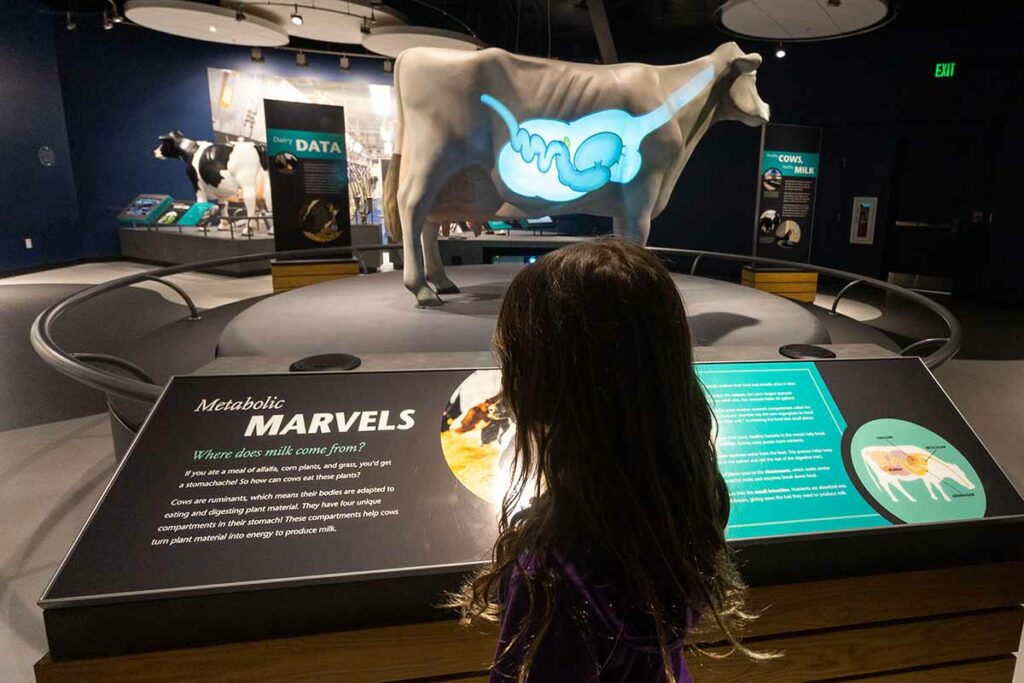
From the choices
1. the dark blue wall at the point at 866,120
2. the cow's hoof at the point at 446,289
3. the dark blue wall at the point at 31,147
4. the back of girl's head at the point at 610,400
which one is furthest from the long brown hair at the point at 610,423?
the dark blue wall at the point at 31,147

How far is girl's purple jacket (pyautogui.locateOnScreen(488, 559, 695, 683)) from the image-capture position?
748mm

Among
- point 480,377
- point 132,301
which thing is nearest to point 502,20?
point 132,301

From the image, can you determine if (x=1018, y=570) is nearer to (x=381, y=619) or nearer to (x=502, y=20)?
(x=381, y=619)

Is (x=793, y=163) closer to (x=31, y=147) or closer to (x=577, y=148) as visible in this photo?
(x=577, y=148)

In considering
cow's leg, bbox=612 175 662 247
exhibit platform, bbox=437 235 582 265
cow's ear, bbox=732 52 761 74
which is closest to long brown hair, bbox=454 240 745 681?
cow's leg, bbox=612 175 662 247

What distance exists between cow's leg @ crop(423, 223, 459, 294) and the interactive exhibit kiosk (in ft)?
7.57

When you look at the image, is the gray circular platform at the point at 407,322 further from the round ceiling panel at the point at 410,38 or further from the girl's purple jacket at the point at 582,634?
the round ceiling panel at the point at 410,38

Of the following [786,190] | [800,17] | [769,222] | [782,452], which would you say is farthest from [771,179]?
[782,452]

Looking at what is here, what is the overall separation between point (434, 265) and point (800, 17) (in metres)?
4.85

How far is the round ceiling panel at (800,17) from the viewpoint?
5.83m

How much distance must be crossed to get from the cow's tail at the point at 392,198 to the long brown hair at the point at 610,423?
311 cm

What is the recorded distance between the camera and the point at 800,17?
641 centimetres

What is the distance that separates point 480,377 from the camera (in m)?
1.64

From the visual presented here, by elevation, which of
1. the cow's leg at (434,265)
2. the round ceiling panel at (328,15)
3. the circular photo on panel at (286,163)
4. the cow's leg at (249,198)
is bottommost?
the cow's leg at (434,265)
